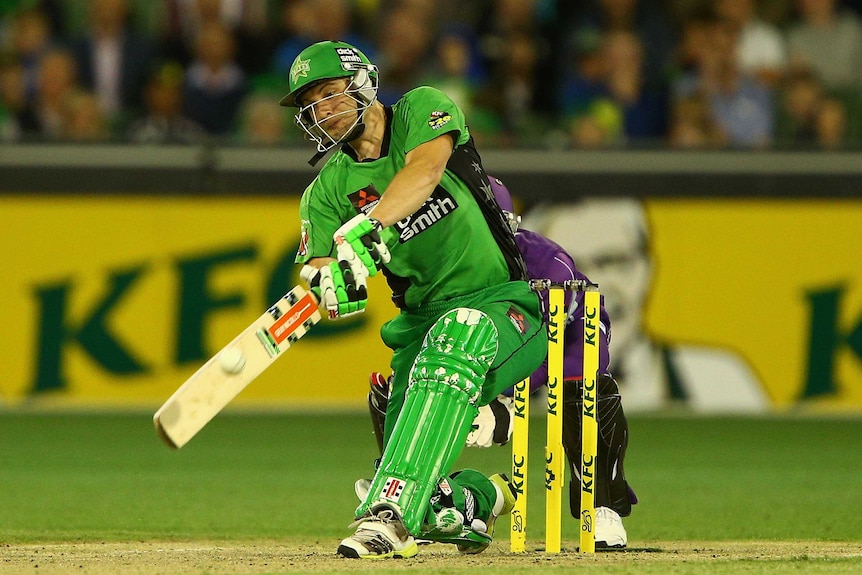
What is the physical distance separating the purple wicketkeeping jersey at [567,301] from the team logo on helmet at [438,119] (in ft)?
3.42

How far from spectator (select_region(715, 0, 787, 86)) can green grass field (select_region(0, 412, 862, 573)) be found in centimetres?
334

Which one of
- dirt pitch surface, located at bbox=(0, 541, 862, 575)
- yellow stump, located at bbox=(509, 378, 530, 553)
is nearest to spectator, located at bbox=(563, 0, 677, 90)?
dirt pitch surface, located at bbox=(0, 541, 862, 575)

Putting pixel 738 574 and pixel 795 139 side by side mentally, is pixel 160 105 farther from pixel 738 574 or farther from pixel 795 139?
pixel 738 574

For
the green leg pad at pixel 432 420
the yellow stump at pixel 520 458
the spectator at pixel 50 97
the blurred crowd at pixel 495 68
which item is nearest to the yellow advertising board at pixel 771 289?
the blurred crowd at pixel 495 68

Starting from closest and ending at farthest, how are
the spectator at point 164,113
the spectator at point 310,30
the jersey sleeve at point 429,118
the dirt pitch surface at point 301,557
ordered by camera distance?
1. the dirt pitch surface at point 301,557
2. the jersey sleeve at point 429,118
3. the spectator at point 164,113
4. the spectator at point 310,30

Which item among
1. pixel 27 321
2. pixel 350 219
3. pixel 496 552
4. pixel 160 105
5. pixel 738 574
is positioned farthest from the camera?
pixel 160 105

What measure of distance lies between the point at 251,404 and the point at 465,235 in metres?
6.18

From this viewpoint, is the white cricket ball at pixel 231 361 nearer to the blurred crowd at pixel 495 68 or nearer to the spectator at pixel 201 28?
the blurred crowd at pixel 495 68

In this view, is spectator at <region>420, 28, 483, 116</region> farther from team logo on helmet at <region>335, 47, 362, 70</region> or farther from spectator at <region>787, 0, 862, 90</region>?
team logo on helmet at <region>335, 47, 362, 70</region>

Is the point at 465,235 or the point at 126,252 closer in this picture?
the point at 465,235

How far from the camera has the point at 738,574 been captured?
4.87 m

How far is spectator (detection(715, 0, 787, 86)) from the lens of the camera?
1282 cm

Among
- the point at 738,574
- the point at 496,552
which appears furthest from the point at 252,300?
the point at 738,574

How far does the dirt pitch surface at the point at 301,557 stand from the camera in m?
4.97
